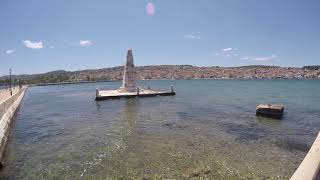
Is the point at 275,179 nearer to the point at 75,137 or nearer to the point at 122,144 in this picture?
the point at 122,144

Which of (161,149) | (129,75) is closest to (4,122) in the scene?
(161,149)

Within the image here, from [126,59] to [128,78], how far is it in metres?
2.88

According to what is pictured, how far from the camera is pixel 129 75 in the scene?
41750mm

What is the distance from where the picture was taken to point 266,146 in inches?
524

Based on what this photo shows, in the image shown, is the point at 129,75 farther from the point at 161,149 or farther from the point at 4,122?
the point at 161,149

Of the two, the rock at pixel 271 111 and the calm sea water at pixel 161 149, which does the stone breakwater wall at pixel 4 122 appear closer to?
the calm sea water at pixel 161 149

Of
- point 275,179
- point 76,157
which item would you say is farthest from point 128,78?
point 275,179

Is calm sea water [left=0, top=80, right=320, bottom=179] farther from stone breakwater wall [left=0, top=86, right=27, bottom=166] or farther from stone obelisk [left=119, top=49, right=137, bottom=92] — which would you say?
stone obelisk [left=119, top=49, right=137, bottom=92]

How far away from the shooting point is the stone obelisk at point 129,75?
41.7 m

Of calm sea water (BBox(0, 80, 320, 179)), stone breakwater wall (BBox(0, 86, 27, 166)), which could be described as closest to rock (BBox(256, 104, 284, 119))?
calm sea water (BBox(0, 80, 320, 179))

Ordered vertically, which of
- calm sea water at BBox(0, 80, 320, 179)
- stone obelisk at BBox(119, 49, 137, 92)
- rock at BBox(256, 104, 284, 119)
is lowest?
calm sea water at BBox(0, 80, 320, 179)

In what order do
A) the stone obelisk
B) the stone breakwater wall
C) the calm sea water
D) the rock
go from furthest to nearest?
the stone obelisk
the rock
the stone breakwater wall
the calm sea water

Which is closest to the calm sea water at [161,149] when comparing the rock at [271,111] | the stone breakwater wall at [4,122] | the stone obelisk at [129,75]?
the stone breakwater wall at [4,122]

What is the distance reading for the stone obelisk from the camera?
41.7 metres
